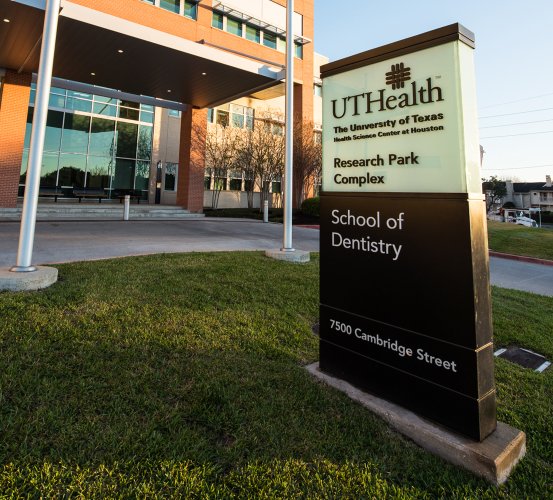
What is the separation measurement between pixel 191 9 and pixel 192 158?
8529 millimetres

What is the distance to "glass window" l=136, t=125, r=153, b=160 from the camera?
25.0 m

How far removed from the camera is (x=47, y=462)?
6.89 feet

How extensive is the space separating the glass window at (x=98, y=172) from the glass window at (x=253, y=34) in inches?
487

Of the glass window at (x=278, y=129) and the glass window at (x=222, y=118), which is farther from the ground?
the glass window at (x=222, y=118)

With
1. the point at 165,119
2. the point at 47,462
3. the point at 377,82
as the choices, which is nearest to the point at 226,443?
the point at 47,462

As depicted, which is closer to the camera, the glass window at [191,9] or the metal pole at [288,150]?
the metal pole at [288,150]

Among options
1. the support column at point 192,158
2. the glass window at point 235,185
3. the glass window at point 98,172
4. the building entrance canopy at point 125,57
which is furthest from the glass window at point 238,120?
the glass window at point 98,172

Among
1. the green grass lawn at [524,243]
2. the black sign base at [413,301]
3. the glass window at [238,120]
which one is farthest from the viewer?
the glass window at [238,120]

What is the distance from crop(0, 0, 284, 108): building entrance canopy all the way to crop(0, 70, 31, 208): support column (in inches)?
32.1

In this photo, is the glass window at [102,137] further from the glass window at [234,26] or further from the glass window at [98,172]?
the glass window at [234,26]

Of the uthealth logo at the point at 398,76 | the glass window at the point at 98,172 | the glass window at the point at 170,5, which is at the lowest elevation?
the glass window at the point at 98,172

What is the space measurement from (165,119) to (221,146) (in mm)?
4843

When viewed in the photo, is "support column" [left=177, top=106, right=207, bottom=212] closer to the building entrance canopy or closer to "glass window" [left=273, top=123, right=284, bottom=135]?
the building entrance canopy

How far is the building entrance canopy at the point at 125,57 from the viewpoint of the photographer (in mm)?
11328
